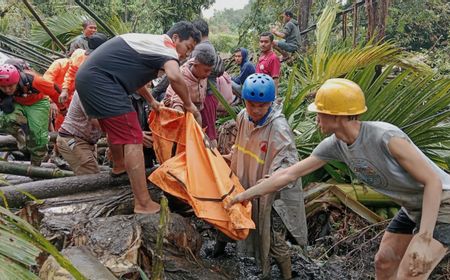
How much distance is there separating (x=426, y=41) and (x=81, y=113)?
1497 cm

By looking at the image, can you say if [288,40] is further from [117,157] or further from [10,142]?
[117,157]

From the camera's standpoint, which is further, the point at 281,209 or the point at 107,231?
the point at 281,209

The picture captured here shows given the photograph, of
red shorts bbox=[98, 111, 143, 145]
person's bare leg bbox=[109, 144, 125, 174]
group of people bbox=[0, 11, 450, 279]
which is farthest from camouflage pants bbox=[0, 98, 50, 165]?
red shorts bbox=[98, 111, 143, 145]

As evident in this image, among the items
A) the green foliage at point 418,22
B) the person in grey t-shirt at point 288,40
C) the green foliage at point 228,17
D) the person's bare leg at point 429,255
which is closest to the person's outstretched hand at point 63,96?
the person's bare leg at point 429,255

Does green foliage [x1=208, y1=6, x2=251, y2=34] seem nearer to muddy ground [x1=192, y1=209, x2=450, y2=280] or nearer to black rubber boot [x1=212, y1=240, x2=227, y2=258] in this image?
muddy ground [x1=192, y1=209, x2=450, y2=280]

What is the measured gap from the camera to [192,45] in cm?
425

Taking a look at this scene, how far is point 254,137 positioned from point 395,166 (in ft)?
4.22

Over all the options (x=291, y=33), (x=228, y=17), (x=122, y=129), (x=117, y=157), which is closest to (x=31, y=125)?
(x=117, y=157)

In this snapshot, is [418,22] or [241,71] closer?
[241,71]

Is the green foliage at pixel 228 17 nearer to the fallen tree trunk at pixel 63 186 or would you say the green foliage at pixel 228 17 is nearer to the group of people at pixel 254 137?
the group of people at pixel 254 137

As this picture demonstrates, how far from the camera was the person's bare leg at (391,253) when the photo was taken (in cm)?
304

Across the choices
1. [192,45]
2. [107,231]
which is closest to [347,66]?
[192,45]

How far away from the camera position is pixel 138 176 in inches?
Answer: 144

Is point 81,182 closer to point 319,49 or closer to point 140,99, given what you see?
point 140,99
